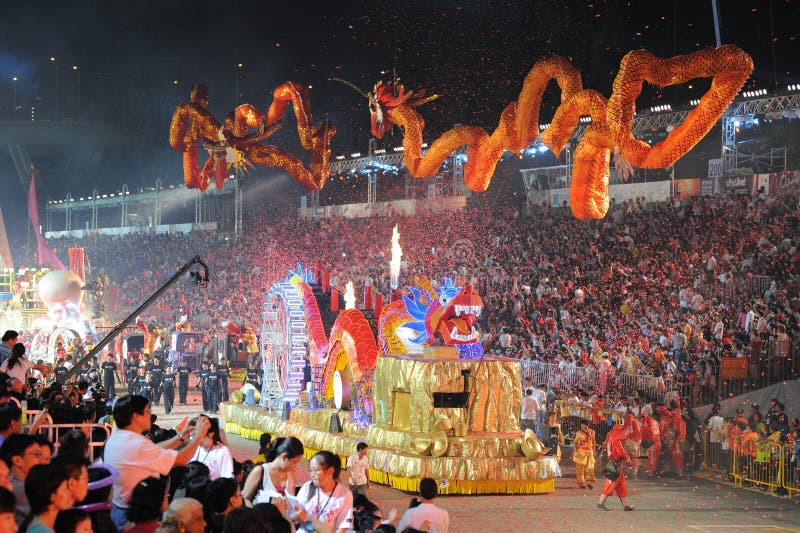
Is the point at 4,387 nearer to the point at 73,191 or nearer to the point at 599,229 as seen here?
the point at 599,229

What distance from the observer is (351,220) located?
114 ft

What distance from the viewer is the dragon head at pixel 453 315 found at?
15.2 metres

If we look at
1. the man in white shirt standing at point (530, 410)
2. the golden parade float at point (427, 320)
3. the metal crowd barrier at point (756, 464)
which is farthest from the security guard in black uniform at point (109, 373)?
the metal crowd barrier at point (756, 464)

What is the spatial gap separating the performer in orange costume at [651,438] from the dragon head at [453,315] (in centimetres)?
334

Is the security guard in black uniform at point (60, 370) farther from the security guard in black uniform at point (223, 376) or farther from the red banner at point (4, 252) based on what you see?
the red banner at point (4, 252)

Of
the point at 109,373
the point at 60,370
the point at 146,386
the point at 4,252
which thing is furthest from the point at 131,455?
the point at 4,252

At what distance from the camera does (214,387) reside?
24391 mm

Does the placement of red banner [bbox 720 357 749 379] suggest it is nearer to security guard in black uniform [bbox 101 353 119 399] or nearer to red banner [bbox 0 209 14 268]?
security guard in black uniform [bbox 101 353 119 399]

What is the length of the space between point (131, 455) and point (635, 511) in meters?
9.58

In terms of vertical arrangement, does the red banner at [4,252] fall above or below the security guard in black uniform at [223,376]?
above

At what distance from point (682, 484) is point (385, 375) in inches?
205

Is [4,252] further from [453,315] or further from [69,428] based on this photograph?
[69,428]

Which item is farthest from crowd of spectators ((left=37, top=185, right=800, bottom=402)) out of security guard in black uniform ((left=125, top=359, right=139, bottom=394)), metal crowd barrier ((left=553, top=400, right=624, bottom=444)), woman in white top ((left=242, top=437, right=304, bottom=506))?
woman in white top ((left=242, top=437, right=304, bottom=506))

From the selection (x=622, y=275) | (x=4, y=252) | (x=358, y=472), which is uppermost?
(x=4, y=252)
